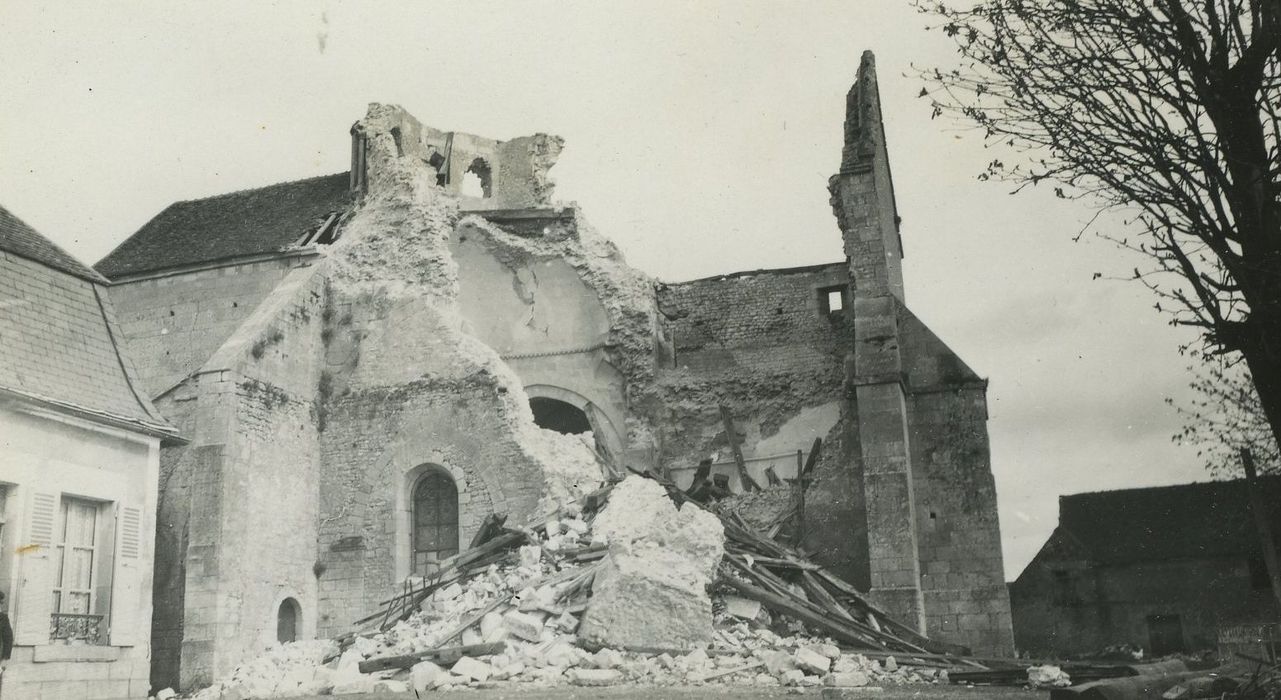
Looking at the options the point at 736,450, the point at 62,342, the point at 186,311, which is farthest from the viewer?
the point at 736,450

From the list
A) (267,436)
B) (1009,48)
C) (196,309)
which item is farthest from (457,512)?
(1009,48)

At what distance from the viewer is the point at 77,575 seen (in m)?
11.4

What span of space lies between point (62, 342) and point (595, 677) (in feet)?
22.7

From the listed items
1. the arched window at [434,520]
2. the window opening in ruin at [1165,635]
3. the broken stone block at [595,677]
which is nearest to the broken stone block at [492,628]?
the broken stone block at [595,677]

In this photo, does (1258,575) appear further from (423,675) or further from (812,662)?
(423,675)

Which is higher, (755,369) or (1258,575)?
(755,369)

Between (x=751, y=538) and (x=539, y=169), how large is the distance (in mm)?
10608

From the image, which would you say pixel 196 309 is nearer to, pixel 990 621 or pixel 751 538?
pixel 751 538

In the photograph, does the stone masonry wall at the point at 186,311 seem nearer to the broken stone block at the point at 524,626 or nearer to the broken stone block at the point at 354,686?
the broken stone block at the point at 354,686

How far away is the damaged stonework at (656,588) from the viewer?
1042 cm

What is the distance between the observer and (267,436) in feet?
47.3

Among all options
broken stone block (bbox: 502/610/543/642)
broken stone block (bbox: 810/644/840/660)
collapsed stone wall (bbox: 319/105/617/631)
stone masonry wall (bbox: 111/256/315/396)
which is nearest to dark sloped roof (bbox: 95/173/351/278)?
stone masonry wall (bbox: 111/256/315/396)

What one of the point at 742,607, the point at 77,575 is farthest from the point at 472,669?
the point at 77,575

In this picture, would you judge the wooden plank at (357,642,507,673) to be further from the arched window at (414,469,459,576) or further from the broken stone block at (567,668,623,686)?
the arched window at (414,469,459,576)
